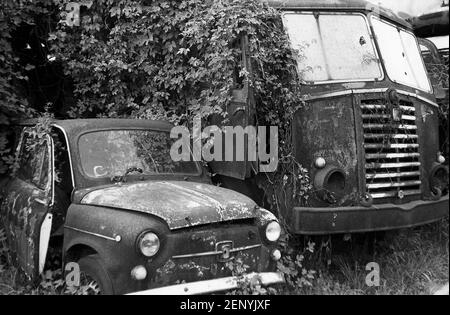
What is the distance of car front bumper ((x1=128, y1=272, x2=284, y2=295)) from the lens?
3414 millimetres

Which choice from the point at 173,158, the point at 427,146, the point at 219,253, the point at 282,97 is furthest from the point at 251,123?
the point at 427,146

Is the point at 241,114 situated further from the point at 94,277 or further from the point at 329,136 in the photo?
the point at 94,277

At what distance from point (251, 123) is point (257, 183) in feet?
2.40

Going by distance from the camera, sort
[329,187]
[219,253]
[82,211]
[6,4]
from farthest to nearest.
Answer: [6,4] < [329,187] < [82,211] < [219,253]

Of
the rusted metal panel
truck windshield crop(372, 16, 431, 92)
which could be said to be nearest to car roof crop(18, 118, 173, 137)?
the rusted metal panel

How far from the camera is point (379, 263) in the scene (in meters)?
5.33

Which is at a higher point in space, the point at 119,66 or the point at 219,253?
the point at 119,66

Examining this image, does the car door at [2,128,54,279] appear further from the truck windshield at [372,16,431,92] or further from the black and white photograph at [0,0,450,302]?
the truck windshield at [372,16,431,92]

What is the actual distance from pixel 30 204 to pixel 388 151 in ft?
12.5

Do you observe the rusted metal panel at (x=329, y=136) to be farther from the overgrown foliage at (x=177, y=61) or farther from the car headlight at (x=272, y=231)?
the car headlight at (x=272, y=231)

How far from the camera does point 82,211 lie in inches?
163

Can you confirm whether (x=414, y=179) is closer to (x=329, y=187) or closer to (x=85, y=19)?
(x=329, y=187)

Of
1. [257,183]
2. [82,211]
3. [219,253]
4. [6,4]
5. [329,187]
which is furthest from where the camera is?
[6,4]

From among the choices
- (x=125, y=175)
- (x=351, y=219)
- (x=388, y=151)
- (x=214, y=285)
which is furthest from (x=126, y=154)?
(x=388, y=151)
